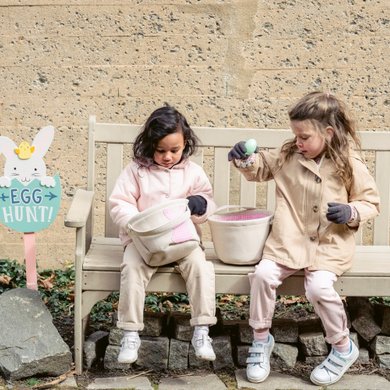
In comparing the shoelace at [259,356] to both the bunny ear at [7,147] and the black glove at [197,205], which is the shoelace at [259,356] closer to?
the black glove at [197,205]

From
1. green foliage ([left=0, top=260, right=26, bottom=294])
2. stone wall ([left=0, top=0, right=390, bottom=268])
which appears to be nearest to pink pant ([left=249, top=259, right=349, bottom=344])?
stone wall ([left=0, top=0, right=390, bottom=268])

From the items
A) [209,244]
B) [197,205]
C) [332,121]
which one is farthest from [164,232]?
[332,121]

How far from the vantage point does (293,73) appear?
217 inches

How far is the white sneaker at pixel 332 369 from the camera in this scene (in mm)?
4039

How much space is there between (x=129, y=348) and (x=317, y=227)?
1.03m

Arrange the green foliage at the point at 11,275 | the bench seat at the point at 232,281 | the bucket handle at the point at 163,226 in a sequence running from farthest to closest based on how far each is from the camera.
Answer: the green foliage at the point at 11,275
the bench seat at the point at 232,281
the bucket handle at the point at 163,226

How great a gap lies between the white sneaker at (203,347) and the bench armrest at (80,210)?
74cm

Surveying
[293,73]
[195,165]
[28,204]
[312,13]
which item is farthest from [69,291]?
[312,13]

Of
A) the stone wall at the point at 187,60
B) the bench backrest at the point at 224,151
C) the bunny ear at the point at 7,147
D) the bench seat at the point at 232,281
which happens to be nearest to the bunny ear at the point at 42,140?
the bunny ear at the point at 7,147

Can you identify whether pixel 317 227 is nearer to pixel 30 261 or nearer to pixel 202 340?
pixel 202 340

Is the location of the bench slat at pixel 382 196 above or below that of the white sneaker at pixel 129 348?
above

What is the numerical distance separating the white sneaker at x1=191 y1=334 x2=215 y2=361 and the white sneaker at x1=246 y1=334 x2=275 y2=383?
8.4 inches

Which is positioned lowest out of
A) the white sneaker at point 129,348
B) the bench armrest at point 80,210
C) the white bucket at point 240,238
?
the white sneaker at point 129,348

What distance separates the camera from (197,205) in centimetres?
413
